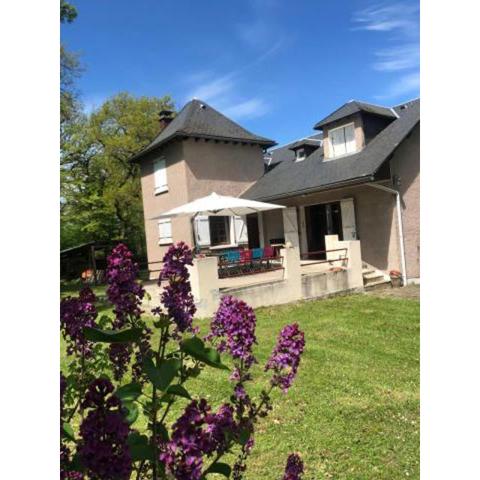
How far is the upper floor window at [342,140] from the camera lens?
1505cm

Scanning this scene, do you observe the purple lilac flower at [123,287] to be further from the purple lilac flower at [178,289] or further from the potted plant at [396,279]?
the potted plant at [396,279]

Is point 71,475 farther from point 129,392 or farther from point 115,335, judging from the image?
point 115,335

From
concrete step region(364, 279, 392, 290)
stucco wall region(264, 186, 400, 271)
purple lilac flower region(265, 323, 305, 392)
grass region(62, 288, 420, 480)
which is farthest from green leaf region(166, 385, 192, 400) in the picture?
stucco wall region(264, 186, 400, 271)

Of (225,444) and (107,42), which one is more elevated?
(107,42)

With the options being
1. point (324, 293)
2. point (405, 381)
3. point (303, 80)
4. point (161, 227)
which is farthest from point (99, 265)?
point (303, 80)

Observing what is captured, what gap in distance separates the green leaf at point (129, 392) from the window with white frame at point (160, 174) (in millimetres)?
17083

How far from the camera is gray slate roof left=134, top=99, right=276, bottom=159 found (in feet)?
55.0

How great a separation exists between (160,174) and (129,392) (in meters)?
17.6

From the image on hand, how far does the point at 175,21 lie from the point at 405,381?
4.97 meters

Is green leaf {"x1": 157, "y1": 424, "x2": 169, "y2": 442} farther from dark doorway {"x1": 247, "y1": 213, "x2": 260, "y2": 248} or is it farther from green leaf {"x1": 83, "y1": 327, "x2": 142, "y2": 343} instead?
dark doorway {"x1": 247, "y1": 213, "x2": 260, "y2": 248}

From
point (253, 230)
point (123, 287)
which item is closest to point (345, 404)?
point (123, 287)

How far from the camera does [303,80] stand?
267cm
